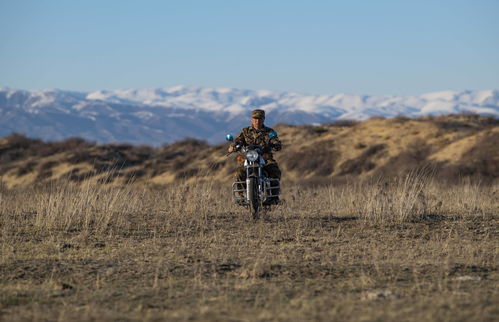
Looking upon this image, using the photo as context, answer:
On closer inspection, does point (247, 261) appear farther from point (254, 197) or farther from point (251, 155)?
point (251, 155)

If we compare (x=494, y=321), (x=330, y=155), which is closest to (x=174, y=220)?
(x=494, y=321)

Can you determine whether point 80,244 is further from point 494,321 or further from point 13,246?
point 494,321

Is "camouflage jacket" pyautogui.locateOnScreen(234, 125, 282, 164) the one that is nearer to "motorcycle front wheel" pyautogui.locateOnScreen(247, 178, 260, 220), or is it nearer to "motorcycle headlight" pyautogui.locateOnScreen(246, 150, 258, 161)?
"motorcycle headlight" pyautogui.locateOnScreen(246, 150, 258, 161)

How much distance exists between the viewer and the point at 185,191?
14195mm

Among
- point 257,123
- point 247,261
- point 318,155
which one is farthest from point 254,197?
point 318,155

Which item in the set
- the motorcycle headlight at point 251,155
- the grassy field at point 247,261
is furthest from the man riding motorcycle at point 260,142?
the grassy field at point 247,261

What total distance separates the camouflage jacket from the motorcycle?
3.4 inches

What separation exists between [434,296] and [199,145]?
52376mm

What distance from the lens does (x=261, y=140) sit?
13305mm

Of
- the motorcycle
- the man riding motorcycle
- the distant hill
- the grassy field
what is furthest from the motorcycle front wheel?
the distant hill

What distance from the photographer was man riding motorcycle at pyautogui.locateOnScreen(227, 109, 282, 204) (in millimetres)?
13250

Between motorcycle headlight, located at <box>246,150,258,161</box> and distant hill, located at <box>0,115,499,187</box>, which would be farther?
distant hill, located at <box>0,115,499,187</box>

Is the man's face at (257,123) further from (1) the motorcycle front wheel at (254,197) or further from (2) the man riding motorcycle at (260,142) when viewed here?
(1) the motorcycle front wheel at (254,197)

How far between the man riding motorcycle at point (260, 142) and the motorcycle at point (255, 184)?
0.24 feet
